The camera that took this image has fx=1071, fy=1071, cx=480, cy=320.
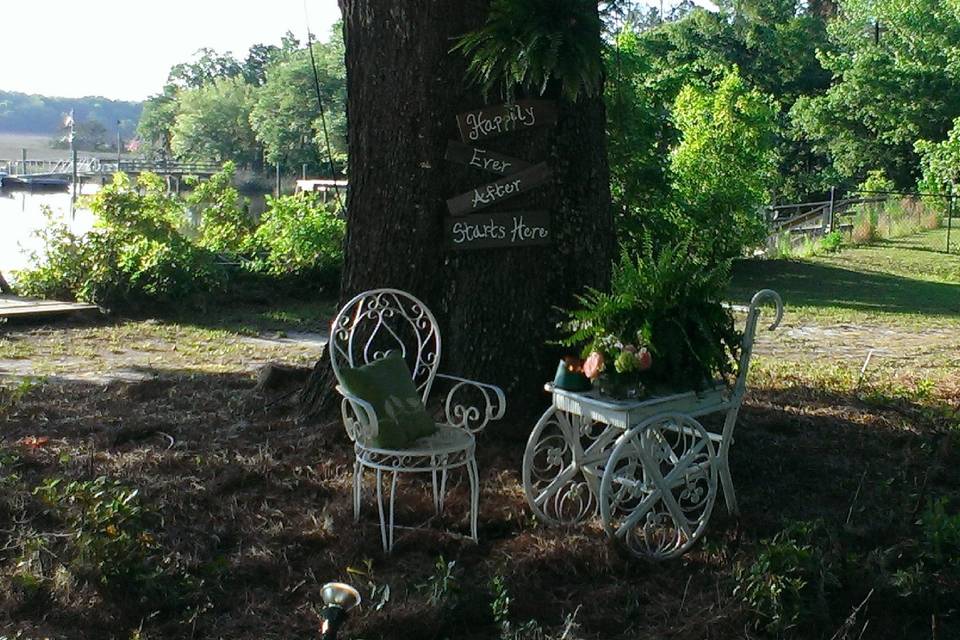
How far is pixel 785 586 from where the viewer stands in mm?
3557

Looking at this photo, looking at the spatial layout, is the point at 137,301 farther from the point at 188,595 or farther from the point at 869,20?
the point at 869,20

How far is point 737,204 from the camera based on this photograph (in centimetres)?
1508

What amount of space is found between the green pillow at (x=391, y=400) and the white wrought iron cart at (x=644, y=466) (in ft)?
1.53

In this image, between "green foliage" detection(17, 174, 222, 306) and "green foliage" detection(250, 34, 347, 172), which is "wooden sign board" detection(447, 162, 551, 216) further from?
"green foliage" detection(250, 34, 347, 172)

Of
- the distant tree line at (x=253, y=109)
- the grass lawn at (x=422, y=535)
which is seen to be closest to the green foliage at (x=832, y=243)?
the grass lawn at (x=422, y=535)

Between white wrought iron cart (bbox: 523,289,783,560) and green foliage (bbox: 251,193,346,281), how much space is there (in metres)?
7.71

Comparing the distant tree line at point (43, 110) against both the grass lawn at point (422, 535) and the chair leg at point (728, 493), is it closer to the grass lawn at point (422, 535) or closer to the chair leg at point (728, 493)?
the grass lawn at point (422, 535)

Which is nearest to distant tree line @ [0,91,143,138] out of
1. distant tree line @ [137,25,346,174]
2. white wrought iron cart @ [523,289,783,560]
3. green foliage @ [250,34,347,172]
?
distant tree line @ [137,25,346,174]

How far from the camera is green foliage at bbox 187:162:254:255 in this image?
1247cm

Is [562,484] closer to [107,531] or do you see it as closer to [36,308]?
[107,531]

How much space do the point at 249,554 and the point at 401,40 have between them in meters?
2.62

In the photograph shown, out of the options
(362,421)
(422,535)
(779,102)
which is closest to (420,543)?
(422,535)

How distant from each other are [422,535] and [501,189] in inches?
70.4

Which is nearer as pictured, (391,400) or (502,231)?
(391,400)
